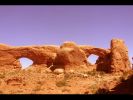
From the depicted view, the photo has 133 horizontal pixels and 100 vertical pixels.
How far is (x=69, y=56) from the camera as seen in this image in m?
29.1

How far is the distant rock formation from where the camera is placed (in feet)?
92.2

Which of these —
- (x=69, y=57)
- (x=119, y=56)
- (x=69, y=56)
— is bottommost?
(x=119, y=56)

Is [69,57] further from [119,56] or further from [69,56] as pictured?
[119,56]

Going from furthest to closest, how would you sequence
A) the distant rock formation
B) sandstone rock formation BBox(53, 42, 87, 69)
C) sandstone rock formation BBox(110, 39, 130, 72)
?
sandstone rock formation BBox(53, 42, 87, 69)
the distant rock formation
sandstone rock formation BBox(110, 39, 130, 72)

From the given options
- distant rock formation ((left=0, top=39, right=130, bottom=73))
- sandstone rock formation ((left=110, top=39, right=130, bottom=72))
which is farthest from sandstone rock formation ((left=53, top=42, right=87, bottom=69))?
sandstone rock formation ((left=110, top=39, right=130, bottom=72))

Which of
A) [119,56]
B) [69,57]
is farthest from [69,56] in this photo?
[119,56]

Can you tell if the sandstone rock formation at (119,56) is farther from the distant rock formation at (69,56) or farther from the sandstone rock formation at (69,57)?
the sandstone rock formation at (69,57)

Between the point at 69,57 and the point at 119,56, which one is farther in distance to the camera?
the point at 69,57

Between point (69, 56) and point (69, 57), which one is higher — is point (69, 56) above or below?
above

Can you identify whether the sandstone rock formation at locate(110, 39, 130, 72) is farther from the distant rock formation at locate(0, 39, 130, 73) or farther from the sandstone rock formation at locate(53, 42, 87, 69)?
the sandstone rock formation at locate(53, 42, 87, 69)
